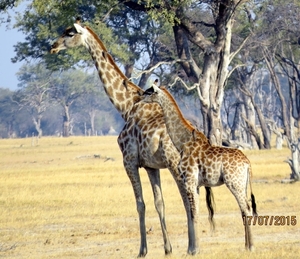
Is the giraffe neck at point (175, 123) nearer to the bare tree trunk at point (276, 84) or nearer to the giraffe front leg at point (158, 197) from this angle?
the giraffe front leg at point (158, 197)

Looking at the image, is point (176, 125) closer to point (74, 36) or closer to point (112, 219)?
point (74, 36)

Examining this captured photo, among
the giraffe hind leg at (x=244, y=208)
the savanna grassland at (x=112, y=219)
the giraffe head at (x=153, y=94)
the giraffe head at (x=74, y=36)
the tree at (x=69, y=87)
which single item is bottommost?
the savanna grassland at (x=112, y=219)

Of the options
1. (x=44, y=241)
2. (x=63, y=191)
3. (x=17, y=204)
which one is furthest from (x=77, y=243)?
(x=63, y=191)

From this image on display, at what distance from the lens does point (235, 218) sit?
14.9 meters

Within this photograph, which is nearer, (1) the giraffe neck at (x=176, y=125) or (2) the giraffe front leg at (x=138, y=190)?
(1) the giraffe neck at (x=176, y=125)

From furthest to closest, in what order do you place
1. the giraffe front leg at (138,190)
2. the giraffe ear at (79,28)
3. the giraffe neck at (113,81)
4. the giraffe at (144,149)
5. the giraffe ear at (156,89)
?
the giraffe ear at (79,28)
the giraffe neck at (113,81)
the giraffe front leg at (138,190)
the giraffe at (144,149)
the giraffe ear at (156,89)

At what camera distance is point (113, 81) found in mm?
12805

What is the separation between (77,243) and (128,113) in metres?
2.26

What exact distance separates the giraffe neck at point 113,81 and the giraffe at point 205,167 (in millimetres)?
1613

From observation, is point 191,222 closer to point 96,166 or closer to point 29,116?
point 96,166

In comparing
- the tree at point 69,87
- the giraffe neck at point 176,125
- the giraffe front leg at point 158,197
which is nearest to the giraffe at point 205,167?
the giraffe neck at point 176,125

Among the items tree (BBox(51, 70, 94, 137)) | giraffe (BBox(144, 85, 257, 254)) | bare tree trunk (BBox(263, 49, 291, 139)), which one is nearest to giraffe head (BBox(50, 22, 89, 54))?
giraffe (BBox(144, 85, 257, 254))

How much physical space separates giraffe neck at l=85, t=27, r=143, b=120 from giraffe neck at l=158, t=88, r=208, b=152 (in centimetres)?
138

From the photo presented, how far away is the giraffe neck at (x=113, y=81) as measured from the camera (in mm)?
12383
